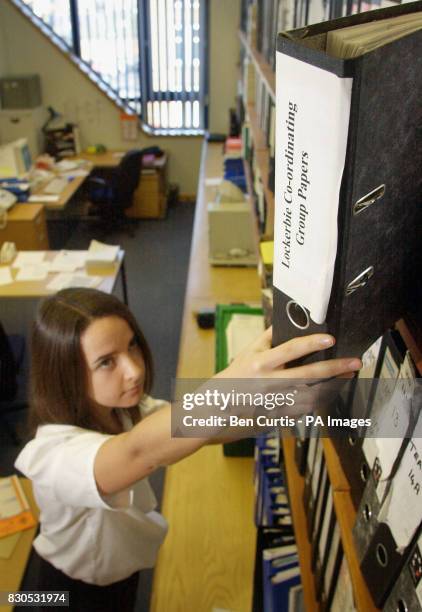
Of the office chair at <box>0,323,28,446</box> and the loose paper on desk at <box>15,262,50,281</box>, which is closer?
the office chair at <box>0,323,28,446</box>

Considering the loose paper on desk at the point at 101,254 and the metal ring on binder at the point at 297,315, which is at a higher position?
the metal ring on binder at the point at 297,315

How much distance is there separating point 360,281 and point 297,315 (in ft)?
0.25

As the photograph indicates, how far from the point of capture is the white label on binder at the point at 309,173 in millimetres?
349

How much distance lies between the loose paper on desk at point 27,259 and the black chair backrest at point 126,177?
183 cm

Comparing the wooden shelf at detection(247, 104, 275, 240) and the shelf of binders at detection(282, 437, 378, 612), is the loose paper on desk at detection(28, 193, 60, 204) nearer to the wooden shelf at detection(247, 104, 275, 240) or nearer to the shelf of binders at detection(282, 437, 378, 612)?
the wooden shelf at detection(247, 104, 275, 240)

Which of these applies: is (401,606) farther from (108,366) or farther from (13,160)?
(13,160)

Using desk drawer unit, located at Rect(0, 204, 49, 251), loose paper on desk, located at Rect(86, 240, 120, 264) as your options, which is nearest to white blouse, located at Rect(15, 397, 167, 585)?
loose paper on desk, located at Rect(86, 240, 120, 264)

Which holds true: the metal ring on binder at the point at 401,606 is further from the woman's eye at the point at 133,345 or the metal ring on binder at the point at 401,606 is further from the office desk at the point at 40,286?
the office desk at the point at 40,286

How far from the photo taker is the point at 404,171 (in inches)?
16.5

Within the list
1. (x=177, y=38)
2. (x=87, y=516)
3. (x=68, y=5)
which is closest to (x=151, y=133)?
(x=177, y=38)

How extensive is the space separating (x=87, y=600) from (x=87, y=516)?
310mm

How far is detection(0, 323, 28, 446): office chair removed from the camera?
240 centimetres

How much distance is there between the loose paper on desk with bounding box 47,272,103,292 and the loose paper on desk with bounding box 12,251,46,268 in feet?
0.84

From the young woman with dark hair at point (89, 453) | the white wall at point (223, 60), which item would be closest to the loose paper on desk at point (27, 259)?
the young woman with dark hair at point (89, 453)
